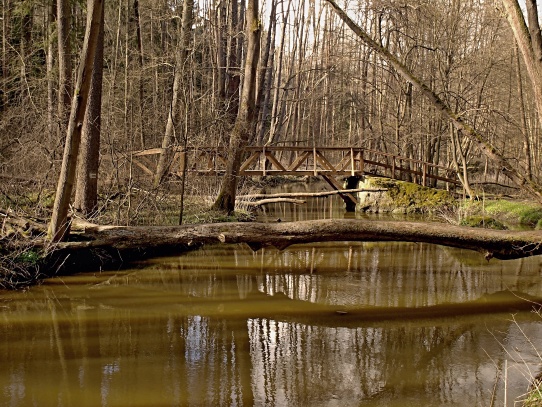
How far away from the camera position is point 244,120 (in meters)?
14.0

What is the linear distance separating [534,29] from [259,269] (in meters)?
6.65

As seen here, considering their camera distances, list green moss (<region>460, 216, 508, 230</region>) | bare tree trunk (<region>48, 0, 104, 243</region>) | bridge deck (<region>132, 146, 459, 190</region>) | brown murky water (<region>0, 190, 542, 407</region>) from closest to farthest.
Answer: brown murky water (<region>0, 190, 542, 407</region>)
bare tree trunk (<region>48, 0, 104, 243</region>)
green moss (<region>460, 216, 508, 230</region>)
bridge deck (<region>132, 146, 459, 190</region>)

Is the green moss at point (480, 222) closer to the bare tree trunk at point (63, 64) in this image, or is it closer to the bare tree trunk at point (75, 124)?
the bare tree trunk at point (75, 124)

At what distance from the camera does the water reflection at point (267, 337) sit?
499 cm

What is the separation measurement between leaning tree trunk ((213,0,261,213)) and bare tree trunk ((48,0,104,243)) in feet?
18.1

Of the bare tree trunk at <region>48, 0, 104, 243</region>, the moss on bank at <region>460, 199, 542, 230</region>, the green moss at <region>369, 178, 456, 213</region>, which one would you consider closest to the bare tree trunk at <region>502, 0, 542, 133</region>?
the bare tree trunk at <region>48, 0, 104, 243</region>

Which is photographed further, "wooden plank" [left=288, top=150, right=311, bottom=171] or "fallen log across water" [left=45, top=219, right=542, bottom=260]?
"wooden plank" [left=288, top=150, right=311, bottom=171]

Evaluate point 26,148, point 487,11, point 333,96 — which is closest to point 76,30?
point 26,148

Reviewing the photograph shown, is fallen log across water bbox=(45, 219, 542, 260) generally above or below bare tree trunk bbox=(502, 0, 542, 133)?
below

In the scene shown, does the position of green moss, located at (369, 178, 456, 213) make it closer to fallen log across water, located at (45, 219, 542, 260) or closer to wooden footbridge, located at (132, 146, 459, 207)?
wooden footbridge, located at (132, 146, 459, 207)

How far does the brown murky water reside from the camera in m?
4.98

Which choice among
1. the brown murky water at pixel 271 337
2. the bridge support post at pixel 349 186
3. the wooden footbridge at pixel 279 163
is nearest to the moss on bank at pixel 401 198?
the bridge support post at pixel 349 186

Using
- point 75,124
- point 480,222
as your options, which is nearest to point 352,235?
point 75,124

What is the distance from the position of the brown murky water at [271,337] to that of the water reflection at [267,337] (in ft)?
0.07
